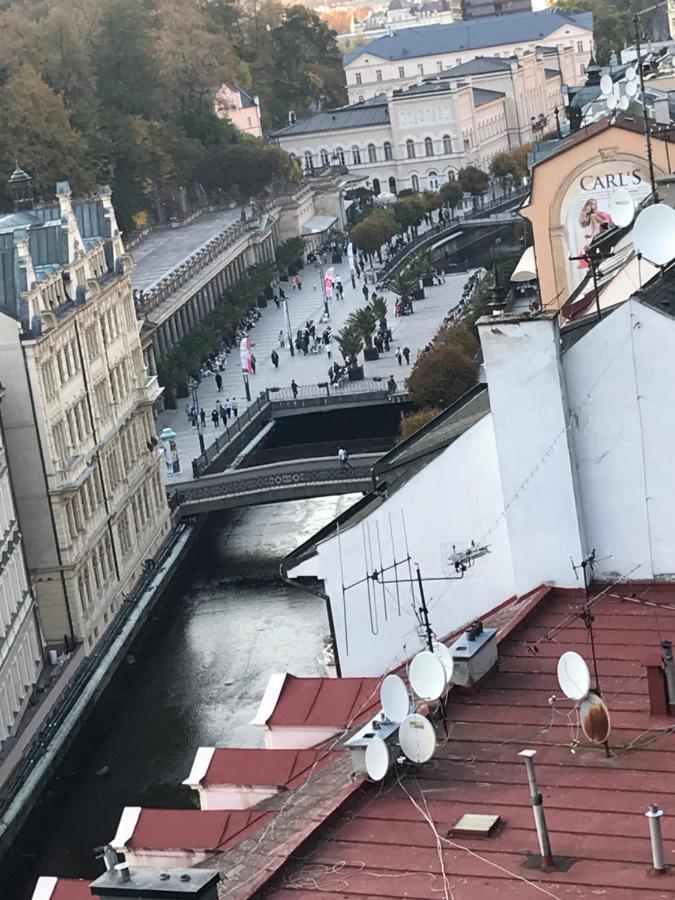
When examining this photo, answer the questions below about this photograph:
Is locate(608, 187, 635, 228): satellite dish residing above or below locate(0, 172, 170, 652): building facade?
above

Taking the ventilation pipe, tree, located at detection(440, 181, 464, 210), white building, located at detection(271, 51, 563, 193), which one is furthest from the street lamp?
white building, located at detection(271, 51, 563, 193)

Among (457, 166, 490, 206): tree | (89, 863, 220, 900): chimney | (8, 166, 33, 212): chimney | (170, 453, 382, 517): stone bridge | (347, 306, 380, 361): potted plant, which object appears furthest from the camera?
(457, 166, 490, 206): tree

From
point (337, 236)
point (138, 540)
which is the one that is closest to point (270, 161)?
point (337, 236)

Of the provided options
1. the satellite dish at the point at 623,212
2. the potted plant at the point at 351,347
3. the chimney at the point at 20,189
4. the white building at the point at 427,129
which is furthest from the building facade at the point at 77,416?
the white building at the point at 427,129

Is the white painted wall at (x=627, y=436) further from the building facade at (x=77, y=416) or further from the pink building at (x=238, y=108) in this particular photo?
the pink building at (x=238, y=108)

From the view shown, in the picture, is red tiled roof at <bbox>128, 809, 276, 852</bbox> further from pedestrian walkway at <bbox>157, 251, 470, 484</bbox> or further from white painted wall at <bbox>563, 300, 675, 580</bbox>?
pedestrian walkway at <bbox>157, 251, 470, 484</bbox>

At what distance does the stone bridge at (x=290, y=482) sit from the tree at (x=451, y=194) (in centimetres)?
8559

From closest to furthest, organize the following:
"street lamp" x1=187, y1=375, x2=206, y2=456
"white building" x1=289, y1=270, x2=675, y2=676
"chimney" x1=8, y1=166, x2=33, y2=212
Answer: "white building" x1=289, y1=270, x2=675, y2=676 → "chimney" x1=8, y1=166, x2=33, y2=212 → "street lamp" x1=187, y1=375, x2=206, y2=456

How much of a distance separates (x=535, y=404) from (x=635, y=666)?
3.23 meters

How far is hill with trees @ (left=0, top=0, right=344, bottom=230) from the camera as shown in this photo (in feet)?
422

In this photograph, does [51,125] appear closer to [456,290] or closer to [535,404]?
[456,290]

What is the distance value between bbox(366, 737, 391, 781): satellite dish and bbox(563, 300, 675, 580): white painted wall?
5075 millimetres

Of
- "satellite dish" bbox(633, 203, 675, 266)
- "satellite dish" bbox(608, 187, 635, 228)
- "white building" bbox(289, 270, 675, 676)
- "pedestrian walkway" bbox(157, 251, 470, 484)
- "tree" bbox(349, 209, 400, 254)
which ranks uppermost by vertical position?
"satellite dish" bbox(633, 203, 675, 266)

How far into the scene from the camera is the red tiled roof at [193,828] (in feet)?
70.5
